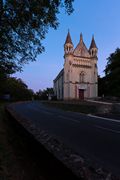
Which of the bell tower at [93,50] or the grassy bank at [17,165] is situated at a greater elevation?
the bell tower at [93,50]

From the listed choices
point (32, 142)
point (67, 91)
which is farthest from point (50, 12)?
point (67, 91)

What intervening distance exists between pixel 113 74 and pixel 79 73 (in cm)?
1157

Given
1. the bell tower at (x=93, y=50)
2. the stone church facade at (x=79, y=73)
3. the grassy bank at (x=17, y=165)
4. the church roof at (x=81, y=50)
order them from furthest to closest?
1. the bell tower at (x=93, y=50)
2. the church roof at (x=81, y=50)
3. the stone church facade at (x=79, y=73)
4. the grassy bank at (x=17, y=165)

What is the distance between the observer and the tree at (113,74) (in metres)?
78.1

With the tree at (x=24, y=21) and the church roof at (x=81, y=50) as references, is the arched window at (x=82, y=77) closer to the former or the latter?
the church roof at (x=81, y=50)

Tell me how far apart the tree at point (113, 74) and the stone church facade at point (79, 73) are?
3651mm

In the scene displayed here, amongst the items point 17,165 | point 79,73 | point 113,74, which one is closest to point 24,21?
point 17,165

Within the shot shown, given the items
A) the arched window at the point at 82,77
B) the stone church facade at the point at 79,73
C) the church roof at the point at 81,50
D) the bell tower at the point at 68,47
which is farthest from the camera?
the church roof at the point at 81,50

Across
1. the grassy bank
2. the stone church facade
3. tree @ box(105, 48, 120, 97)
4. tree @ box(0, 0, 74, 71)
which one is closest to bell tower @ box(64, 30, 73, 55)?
the stone church facade

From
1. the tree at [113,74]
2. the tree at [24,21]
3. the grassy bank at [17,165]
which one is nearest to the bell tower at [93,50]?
the tree at [113,74]

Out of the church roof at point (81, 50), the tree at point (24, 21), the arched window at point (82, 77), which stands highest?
the church roof at point (81, 50)

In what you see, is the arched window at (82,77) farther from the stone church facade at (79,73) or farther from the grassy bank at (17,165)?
the grassy bank at (17,165)

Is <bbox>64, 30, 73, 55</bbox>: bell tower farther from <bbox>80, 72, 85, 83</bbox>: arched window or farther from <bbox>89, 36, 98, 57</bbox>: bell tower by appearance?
<bbox>89, 36, 98, 57</bbox>: bell tower

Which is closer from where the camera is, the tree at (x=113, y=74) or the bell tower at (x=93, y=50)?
the tree at (x=113, y=74)
